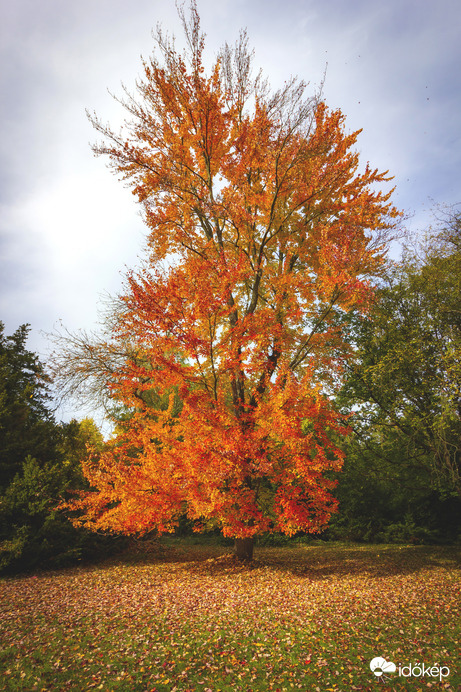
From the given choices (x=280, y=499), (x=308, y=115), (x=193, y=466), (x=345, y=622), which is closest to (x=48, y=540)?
Result: (x=193, y=466)

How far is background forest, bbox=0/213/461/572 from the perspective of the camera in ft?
33.8

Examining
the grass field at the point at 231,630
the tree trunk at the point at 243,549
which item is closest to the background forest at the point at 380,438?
the grass field at the point at 231,630

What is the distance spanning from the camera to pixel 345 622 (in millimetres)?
5953

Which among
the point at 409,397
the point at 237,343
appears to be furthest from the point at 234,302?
the point at 409,397

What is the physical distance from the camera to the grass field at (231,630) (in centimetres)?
441
